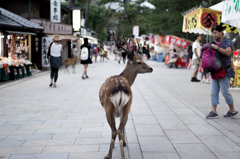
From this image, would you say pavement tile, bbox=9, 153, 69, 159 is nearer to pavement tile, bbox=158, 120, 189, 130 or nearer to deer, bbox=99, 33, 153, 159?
deer, bbox=99, 33, 153, 159

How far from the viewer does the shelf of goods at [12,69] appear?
10929 mm

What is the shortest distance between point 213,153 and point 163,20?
2085cm

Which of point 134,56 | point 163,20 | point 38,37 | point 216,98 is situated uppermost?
point 163,20

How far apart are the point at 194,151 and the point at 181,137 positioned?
23.6 inches

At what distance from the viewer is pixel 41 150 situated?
3.69 m

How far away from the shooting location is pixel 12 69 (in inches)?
458

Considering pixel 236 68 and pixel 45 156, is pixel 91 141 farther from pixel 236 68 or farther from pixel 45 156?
pixel 236 68

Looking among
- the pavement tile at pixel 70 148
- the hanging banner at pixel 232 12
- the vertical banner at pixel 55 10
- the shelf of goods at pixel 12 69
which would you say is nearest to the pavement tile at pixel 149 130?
the pavement tile at pixel 70 148

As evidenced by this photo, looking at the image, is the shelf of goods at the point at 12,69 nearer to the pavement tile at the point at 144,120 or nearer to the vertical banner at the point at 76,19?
the pavement tile at the point at 144,120

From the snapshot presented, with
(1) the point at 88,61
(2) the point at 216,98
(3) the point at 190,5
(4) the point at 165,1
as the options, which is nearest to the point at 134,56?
(2) the point at 216,98

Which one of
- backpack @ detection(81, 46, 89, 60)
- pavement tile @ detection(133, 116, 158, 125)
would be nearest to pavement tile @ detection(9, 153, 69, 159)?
pavement tile @ detection(133, 116, 158, 125)

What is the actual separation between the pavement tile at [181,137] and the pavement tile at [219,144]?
5.7 inches

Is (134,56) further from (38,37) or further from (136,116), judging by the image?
(38,37)

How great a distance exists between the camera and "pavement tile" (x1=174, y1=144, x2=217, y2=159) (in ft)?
11.4
